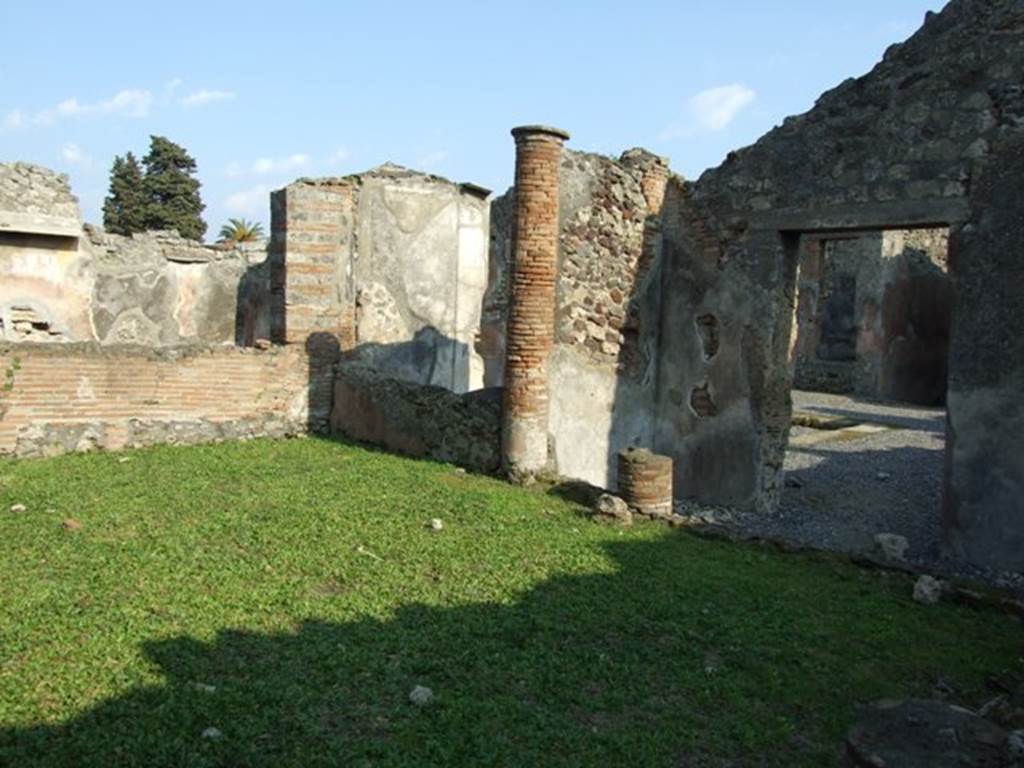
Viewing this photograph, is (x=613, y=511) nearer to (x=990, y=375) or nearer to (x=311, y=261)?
(x=990, y=375)

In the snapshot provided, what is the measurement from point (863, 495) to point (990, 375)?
8.75 feet

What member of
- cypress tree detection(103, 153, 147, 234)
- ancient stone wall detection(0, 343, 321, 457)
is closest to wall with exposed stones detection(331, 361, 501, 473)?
ancient stone wall detection(0, 343, 321, 457)

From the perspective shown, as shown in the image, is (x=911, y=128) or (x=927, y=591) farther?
(x=911, y=128)

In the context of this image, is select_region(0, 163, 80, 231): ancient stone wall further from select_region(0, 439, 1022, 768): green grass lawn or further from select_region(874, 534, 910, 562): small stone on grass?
select_region(874, 534, 910, 562): small stone on grass

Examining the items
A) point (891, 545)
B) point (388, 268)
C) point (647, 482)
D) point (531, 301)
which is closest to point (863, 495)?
point (891, 545)

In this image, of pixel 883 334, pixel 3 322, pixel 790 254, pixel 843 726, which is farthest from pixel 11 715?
pixel 883 334

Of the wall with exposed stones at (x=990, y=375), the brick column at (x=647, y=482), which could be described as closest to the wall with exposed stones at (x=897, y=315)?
the wall with exposed stones at (x=990, y=375)

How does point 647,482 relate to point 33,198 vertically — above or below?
below

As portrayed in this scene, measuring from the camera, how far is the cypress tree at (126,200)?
94.4ft

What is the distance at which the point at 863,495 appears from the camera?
779 cm

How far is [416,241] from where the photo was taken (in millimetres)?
10133

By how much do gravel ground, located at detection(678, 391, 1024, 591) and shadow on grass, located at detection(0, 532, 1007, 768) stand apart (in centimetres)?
164

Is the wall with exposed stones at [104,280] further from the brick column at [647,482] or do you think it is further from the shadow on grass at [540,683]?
the shadow on grass at [540,683]

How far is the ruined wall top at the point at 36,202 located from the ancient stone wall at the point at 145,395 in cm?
535
